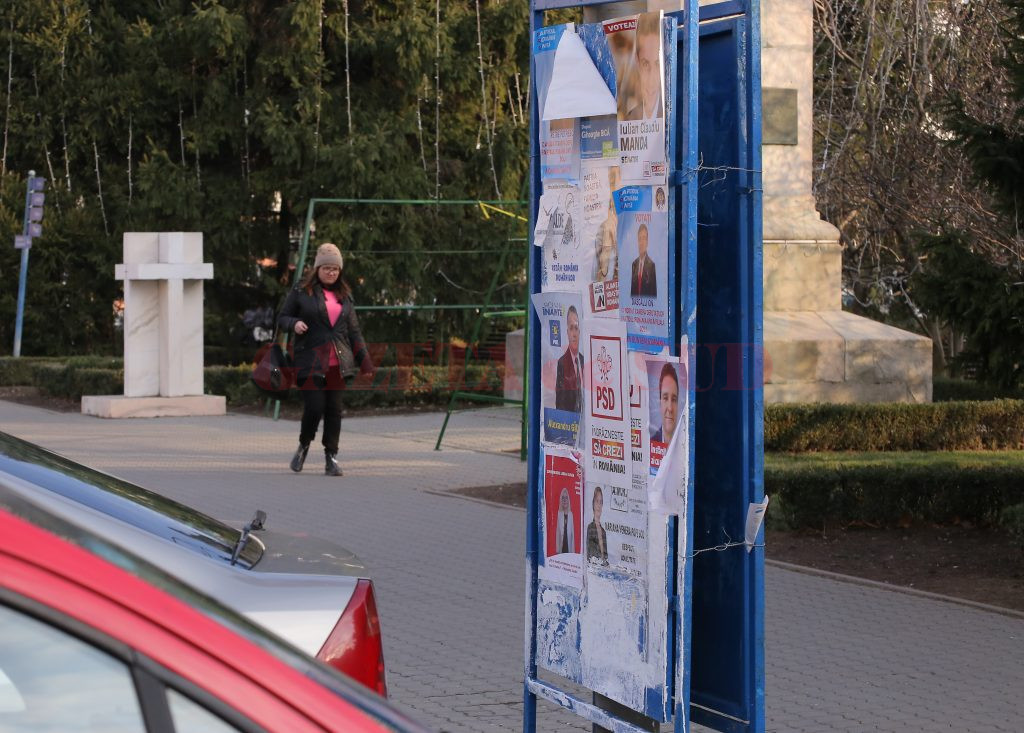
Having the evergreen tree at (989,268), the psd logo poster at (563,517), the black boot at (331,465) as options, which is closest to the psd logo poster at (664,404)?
the psd logo poster at (563,517)

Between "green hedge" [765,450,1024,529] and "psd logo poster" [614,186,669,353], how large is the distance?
218 inches

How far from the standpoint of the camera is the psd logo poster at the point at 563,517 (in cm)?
465

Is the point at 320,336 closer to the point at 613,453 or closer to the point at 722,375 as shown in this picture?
the point at 613,453

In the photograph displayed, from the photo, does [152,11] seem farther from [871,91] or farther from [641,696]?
[641,696]

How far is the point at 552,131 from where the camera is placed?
471cm

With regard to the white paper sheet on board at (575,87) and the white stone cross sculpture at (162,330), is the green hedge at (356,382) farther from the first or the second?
the white paper sheet on board at (575,87)

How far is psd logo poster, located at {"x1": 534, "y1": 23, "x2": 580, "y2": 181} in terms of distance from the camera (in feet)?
15.1

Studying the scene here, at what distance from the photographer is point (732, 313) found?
4.41 metres

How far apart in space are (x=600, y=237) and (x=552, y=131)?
42 cm

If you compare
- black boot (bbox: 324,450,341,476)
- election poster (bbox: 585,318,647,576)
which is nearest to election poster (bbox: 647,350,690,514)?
election poster (bbox: 585,318,647,576)

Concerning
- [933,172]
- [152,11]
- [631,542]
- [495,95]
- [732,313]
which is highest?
[152,11]

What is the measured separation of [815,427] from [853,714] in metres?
6.87

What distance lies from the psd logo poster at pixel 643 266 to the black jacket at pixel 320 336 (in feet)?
27.7

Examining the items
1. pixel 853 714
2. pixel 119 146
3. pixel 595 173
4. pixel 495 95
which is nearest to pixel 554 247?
pixel 595 173
